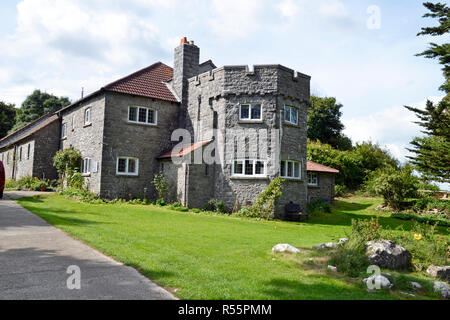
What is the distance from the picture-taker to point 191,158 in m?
19.0

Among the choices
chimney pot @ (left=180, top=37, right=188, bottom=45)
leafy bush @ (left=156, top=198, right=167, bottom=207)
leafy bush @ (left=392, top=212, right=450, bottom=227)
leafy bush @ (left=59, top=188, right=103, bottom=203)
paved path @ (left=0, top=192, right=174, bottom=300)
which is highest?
chimney pot @ (left=180, top=37, right=188, bottom=45)

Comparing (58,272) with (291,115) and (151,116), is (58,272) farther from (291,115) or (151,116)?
(151,116)

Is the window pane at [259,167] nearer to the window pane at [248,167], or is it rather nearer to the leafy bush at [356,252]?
the window pane at [248,167]

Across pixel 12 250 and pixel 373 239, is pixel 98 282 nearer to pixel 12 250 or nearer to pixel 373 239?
pixel 12 250

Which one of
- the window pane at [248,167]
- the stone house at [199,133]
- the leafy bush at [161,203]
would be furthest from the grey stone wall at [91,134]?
the window pane at [248,167]

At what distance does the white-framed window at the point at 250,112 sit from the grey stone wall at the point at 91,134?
26.9 feet

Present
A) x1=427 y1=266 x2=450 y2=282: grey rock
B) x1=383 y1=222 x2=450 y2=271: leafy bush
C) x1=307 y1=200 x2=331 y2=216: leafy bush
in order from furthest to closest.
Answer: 1. x1=307 y1=200 x2=331 y2=216: leafy bush
2. x1=383 y1=222 x2=450 y2=271: leafy bush
3. x1=427 y1=266 x2=450 y2=282: grey rock

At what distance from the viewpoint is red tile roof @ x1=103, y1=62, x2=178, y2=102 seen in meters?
21.6

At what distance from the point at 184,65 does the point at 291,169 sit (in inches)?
387

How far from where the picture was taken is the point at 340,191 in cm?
3212

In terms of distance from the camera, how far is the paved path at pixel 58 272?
16.0 feet

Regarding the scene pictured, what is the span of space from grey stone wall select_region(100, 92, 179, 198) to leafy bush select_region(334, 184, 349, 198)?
1684cm

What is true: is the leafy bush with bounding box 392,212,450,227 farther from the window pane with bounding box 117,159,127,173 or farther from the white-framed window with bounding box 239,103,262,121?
the window pane with bounding box 117,159,127,173

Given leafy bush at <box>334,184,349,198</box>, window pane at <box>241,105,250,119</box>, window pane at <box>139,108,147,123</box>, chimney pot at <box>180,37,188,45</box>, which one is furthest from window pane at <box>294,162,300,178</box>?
leafy bush at <box>334,184,349,198</box>
